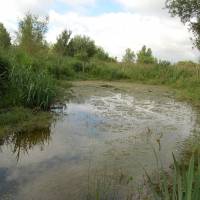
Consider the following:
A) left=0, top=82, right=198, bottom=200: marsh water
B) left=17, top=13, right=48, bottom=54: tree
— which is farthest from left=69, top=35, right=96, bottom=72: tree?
left=0, top=82, right=198, bottom=200: marsh water

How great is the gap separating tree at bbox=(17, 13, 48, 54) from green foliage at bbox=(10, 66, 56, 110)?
17.4 m

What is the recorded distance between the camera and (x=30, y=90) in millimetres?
8430

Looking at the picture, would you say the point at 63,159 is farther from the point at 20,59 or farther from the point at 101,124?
the point at 20,59

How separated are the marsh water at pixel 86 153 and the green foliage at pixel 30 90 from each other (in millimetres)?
583

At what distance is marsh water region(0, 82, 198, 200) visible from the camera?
4.40 metres

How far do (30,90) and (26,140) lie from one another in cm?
222

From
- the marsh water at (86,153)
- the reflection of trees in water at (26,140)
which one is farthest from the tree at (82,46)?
the reflection of trees in water at (26,140)

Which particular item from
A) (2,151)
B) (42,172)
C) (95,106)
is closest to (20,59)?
(95,106)

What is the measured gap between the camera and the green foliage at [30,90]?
8492 mm

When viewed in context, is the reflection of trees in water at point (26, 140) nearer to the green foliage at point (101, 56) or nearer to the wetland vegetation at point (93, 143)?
the wetland vegetation at point (93, 143)

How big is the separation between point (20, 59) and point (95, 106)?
3733 mm

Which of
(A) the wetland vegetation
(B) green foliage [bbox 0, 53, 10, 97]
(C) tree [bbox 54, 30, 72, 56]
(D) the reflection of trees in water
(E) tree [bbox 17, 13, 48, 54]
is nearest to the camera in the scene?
(A) the wetland vegetation

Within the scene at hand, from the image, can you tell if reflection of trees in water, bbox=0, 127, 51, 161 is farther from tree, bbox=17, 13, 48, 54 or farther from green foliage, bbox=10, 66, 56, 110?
tree, bbox=17, 13, 48, 54

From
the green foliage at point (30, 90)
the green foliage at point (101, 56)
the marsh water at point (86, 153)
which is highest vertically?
the green foliage at point (101, 56)
